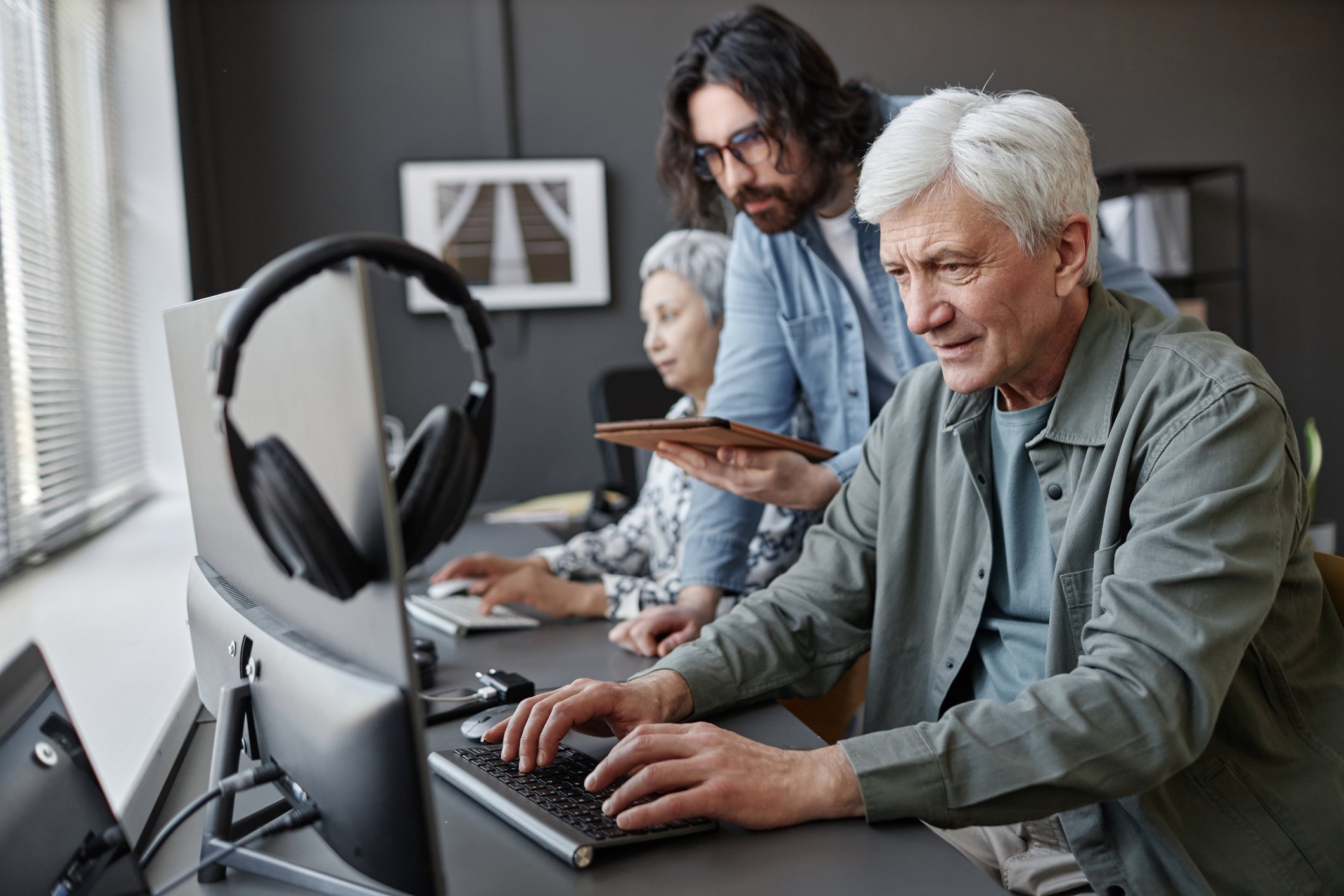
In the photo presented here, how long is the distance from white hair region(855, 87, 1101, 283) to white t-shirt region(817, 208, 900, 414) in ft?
2.53

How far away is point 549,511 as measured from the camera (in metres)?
3.39

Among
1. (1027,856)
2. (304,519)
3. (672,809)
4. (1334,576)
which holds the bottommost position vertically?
(1027,856)

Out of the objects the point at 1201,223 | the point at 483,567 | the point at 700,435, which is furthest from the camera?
the point at 1201,223

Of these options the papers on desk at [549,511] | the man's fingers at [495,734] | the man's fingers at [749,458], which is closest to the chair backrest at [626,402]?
the papers on desk at [549,511]

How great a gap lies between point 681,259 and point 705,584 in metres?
0.90

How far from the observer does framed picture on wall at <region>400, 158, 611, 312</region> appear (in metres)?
4.25

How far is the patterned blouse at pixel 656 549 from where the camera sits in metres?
1.81

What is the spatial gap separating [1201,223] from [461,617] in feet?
14.2

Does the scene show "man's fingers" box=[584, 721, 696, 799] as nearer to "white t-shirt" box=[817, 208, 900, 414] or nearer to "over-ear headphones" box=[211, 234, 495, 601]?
"over-ear headphones" box=[211, 234, 495, 601]

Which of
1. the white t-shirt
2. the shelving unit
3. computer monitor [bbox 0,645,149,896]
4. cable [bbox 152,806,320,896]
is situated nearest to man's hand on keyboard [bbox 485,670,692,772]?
cable [bbox 152,806,320,896]

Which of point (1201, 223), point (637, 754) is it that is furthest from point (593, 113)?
point (637, 754)

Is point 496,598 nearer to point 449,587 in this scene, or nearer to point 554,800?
point 449,587

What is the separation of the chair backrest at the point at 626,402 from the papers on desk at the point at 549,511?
0.64 feet

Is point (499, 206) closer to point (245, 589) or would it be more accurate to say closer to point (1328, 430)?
point (245, 589)
